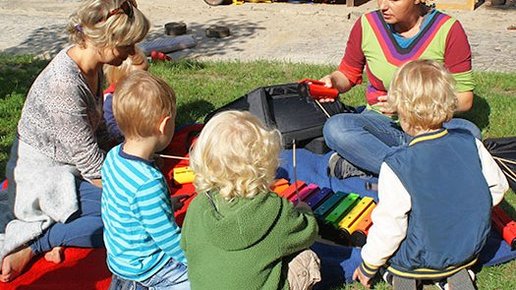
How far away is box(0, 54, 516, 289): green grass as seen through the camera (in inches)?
192

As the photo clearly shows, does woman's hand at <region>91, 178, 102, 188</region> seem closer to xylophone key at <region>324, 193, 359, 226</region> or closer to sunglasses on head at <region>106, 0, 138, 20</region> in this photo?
sunglasses on head at <region>106, 0, 138, 20</region>

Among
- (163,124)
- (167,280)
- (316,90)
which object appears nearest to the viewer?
(163,124)

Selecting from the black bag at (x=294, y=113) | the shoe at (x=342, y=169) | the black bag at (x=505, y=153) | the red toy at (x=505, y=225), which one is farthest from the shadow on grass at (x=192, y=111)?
the red toy at (x=505, y=225)

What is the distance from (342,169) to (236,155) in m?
1.78

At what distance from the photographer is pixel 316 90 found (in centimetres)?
429

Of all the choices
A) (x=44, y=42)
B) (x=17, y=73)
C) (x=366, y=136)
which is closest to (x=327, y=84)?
(x=366, y=136)

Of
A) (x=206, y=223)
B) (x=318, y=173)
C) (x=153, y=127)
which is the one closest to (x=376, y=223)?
(x=206, y=223)

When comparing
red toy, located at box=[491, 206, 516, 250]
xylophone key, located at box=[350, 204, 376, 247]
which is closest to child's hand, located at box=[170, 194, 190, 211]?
xylophone key, located at box=[350, 204, 376, 247]

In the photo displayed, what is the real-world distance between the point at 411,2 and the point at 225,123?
1878 millimetres

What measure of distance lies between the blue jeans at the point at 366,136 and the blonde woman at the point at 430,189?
3.51 ft

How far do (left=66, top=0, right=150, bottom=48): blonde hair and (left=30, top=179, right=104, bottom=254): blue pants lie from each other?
802 mm

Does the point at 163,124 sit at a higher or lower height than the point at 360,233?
higher

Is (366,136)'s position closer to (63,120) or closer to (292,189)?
(292,189)

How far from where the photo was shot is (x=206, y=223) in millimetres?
2389
